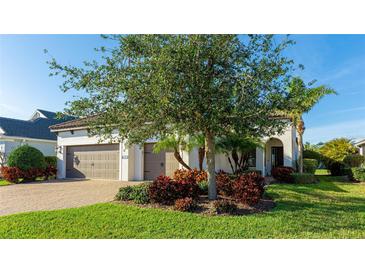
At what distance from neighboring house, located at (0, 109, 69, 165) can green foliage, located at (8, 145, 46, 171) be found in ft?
16.4

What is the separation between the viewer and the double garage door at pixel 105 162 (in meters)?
16.0

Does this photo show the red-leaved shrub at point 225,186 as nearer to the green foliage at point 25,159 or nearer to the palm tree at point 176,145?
the palm tree at point 176,145

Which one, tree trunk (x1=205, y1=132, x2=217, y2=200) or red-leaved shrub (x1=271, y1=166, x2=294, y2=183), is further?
red-leaved shrub (x1=271, y1=166, x2=294, y2=183)

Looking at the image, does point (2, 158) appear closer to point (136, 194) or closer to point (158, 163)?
point (158, 163)

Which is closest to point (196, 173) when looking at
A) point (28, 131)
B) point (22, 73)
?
point (22, 73)

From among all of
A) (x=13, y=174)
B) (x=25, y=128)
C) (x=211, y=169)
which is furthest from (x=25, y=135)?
(x=211, y=169)

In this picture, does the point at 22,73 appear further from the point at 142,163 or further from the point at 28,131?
the point at 28,131

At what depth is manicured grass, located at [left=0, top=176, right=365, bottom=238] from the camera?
6145mm

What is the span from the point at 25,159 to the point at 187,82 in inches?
598

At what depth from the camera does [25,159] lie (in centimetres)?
1762

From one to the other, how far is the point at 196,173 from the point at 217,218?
4.60 meters

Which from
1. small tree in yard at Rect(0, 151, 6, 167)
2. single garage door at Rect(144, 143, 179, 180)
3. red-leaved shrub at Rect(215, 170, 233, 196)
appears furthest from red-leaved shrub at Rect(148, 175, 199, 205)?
small tree in yard at Rect(0, 151, 6, 167)

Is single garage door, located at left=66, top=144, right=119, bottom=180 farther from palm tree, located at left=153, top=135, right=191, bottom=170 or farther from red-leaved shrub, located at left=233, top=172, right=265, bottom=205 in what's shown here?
red-leaved shrub, located at left=233, top=172, right=265, bottom=205
